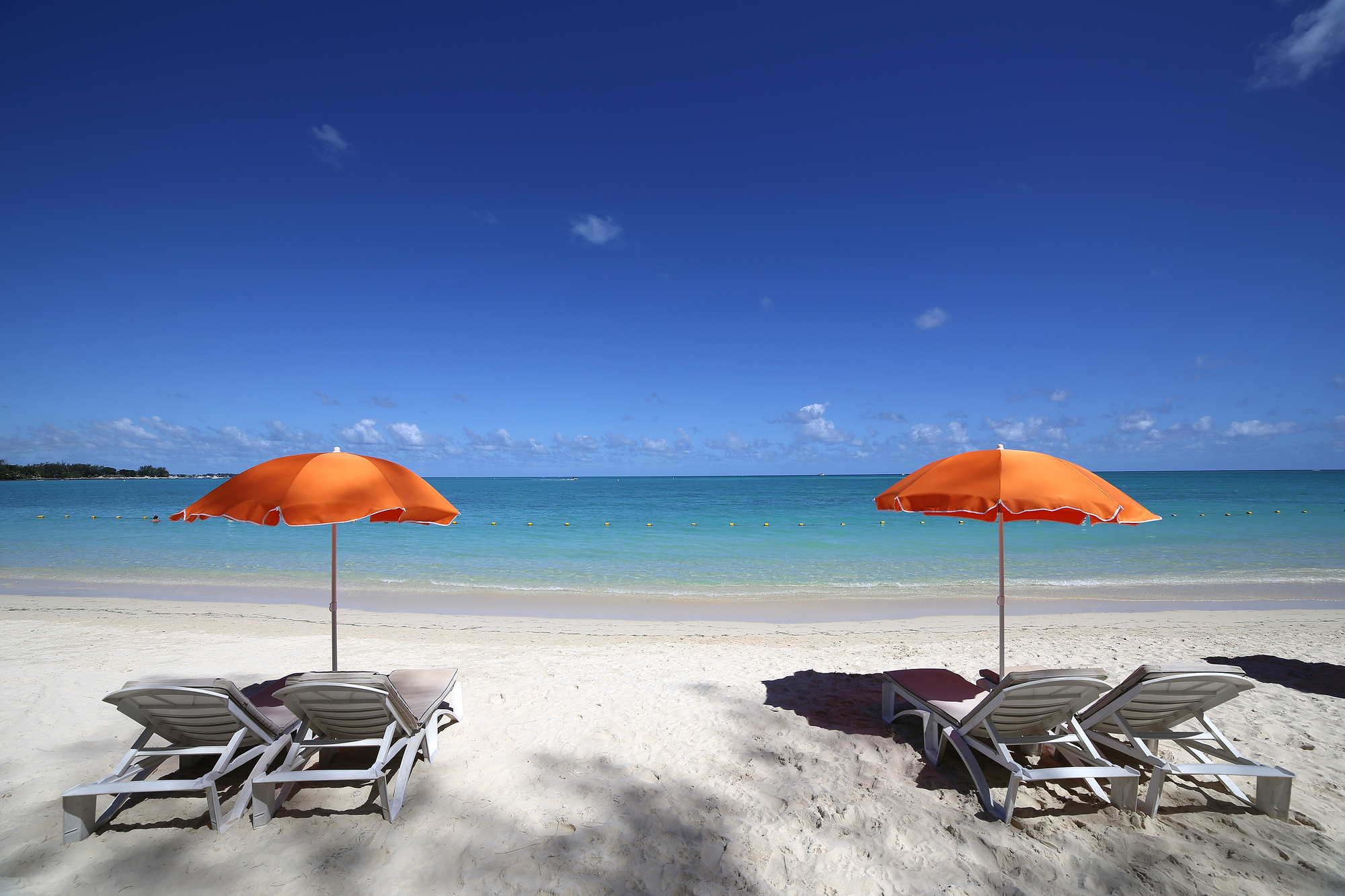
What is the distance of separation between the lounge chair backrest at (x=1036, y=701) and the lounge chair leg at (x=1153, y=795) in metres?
0.47

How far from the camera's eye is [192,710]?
130 inches

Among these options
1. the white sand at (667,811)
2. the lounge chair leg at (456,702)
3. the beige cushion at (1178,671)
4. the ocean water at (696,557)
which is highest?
the beige cushion at (1178,671)

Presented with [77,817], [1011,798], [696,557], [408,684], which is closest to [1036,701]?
[1011,798]

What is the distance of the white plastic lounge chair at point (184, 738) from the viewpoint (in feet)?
10.3

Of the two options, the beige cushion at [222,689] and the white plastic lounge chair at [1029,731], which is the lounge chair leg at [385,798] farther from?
the white plastic lounge chair at [1029,731]

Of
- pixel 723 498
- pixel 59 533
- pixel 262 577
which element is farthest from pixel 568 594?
pixel 723 498

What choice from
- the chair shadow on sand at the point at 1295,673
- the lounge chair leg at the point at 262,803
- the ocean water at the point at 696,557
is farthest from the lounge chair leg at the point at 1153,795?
the ocean water at the point at 696,557

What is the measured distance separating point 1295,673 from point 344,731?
29.3 ft

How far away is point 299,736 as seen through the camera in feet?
11.7

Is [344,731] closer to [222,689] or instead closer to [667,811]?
[222,689]

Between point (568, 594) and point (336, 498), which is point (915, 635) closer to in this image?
point (568, 594)

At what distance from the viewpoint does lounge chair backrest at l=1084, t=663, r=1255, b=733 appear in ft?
11.0

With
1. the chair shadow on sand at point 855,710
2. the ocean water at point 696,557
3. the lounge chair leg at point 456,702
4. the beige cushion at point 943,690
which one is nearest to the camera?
the chair shadow on sand at point 855,710

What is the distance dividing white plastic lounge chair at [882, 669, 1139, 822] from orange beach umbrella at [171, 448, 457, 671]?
3711 millimetres
